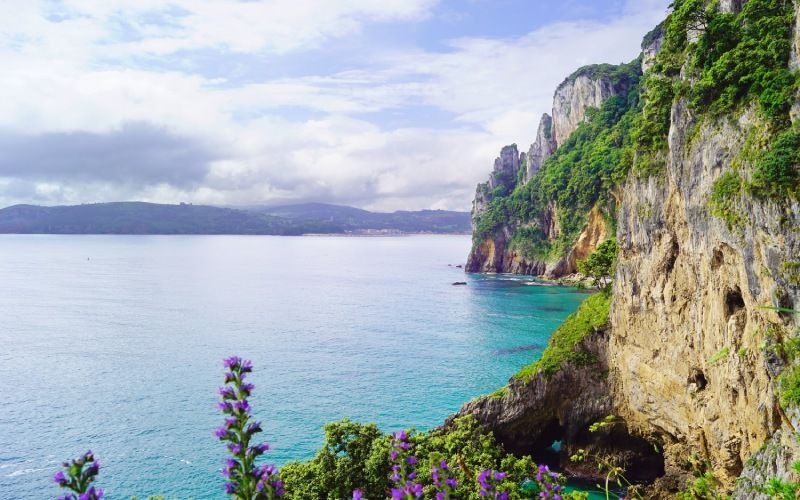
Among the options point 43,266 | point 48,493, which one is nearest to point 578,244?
point 48,493

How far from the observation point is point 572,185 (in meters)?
102

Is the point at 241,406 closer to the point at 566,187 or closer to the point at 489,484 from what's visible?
the point at 489,484

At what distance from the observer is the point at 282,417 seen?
120 ft

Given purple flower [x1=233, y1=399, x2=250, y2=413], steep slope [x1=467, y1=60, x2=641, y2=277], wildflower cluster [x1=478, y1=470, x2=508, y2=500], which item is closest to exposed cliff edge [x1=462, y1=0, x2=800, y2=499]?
wildflower cluster [x1=478, y1=470, x2=508, y2=500]

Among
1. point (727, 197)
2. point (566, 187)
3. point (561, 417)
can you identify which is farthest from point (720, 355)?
point (566, 187)

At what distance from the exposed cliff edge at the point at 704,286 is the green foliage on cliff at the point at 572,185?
6078 cm

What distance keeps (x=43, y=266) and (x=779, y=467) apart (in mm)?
163769

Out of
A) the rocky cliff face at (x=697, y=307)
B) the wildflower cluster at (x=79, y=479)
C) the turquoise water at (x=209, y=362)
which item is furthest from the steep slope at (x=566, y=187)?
the wildflower cluster at (x=79, y=479)

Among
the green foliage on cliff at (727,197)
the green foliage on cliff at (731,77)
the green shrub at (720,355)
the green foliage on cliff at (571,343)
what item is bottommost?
the green foliage on cliff at (571,343)

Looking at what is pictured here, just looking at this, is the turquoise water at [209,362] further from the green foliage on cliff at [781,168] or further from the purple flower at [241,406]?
the purple flower at [241,406]

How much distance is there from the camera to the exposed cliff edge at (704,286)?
18.5 metres

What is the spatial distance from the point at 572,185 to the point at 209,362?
7843 centimetres

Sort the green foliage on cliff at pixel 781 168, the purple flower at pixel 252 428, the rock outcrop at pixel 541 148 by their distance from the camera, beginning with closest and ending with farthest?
1. the purple flower at pixel 252 428
2. the green foliage on cliff at pixel 781 168
3. the rock outcrop at pixel 541 148

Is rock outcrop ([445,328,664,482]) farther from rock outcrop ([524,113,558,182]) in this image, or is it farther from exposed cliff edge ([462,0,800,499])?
rock outcrop ([524,113,558,182])
